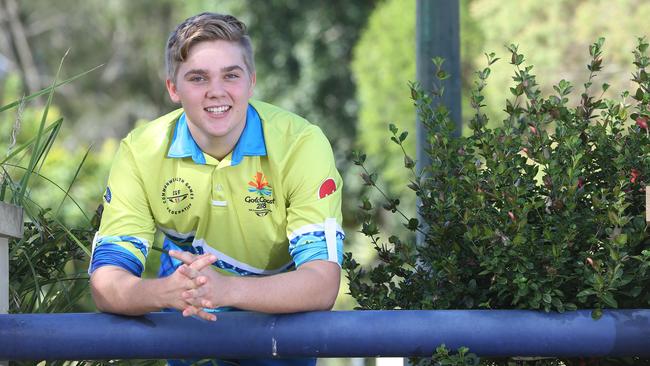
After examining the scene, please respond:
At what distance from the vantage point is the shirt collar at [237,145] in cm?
318

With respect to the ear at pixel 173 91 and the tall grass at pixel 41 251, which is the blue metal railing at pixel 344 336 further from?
the ear at pixel 173 91

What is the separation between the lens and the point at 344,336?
2654 mm

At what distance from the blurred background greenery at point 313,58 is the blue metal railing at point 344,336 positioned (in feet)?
25.8

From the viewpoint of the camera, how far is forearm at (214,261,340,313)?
2.71 meters

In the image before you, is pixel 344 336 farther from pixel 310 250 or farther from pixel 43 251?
pixel 43 251

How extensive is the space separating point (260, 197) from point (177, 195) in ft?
0.77

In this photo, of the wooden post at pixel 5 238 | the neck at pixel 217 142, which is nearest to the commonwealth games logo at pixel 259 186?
the neck at pixel 217 142

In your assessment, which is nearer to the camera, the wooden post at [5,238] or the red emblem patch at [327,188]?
the wooden post at [5,238]

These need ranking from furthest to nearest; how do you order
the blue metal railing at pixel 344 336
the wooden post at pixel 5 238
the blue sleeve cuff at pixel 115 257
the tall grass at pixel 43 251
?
the tall grass at pixel 43 251 → the blue sleeve cuff at pixel 115 257 → the wooden post at pixel 5 238 → the blue metal railing at pixel 344 336

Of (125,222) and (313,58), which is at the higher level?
(313,58)

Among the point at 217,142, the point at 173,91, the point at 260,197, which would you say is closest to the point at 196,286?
the point at 260,197

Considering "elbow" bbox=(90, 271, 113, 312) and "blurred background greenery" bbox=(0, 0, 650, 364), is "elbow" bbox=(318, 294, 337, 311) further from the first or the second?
"blurred background greenery" bbox=(0, 0, 650, 364)

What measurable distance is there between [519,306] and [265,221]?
2.44ft

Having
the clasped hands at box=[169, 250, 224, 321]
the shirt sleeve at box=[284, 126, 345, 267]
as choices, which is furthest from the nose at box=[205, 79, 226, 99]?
the clasped hands at box=[169, 250, 224, 321]
